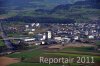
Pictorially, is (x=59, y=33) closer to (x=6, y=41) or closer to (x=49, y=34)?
(x=49, y=34)

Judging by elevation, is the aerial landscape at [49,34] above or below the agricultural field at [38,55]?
above

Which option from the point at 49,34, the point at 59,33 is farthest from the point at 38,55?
the point at 59,33

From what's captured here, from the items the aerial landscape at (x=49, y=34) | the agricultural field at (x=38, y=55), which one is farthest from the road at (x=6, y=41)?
the agricultural field at (x=38, y=55)

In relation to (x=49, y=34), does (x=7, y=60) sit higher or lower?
lower

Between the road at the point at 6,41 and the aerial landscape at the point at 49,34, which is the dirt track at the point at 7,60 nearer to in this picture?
the aerial landscape at the point at 49,34

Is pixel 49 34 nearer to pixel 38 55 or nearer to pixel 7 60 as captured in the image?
pixel 38 55

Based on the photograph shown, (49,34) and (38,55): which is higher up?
(49,34)

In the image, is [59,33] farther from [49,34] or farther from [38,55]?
[38,55]

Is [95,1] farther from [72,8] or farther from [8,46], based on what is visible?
[8,46]

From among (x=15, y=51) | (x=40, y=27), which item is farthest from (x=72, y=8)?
(x=15, y=51)
